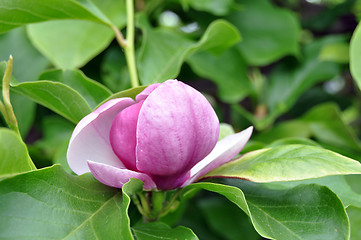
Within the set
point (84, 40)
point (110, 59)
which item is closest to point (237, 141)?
point (84, 40)

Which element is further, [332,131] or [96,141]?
[332,131]

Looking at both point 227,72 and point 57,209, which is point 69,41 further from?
point 57,209

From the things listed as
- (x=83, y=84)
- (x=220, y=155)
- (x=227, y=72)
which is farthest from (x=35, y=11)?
(x=227, y=72)

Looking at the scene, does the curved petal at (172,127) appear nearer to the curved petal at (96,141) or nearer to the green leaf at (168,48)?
the curved petal at (96,141)

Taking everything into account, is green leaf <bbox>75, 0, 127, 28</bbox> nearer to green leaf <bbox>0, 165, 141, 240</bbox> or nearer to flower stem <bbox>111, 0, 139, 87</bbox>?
flower stem <bbox>111, 0, 139, 87</bbox>

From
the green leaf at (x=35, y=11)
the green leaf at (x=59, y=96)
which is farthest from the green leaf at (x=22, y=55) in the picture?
the green leaf at (x=59, y=96)

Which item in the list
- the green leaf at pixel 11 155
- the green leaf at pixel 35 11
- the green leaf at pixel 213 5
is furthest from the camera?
the green leaf at pixel 213 5
